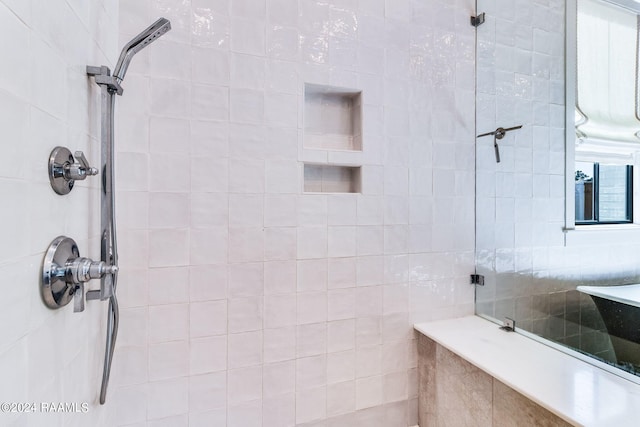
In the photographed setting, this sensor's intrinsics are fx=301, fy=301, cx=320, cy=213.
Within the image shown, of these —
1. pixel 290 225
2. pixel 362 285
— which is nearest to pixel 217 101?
pixel 290 225

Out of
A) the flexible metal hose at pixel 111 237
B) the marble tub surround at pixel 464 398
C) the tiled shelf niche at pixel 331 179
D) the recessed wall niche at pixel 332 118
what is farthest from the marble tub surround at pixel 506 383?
the flexible metal hose at pixel 111 237

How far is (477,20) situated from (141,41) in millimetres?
1861

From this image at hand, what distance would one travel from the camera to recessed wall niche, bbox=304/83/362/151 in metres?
1.59

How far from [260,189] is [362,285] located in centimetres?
74

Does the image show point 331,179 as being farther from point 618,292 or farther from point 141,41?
point 618,292

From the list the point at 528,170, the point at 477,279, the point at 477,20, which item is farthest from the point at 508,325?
the point at 477,20

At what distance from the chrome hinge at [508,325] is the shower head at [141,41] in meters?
2.08

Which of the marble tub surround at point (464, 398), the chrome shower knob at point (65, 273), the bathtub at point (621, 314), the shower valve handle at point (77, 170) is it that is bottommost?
the marble tub surround at point (464, 398)

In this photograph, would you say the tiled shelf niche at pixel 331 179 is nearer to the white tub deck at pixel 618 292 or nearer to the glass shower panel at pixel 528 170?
the glass shower panel at pixel 528 170

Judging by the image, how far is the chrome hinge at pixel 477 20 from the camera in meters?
1.83

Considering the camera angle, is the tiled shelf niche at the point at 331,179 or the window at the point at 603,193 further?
the window at the point at 603,193

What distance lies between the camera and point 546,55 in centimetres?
188

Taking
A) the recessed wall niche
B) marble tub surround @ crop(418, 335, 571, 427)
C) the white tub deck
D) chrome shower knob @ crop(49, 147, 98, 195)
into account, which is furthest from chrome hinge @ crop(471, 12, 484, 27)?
chrome shower knob @ crop(49, 147, 98, 195)

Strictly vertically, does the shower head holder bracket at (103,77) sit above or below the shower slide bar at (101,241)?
above
